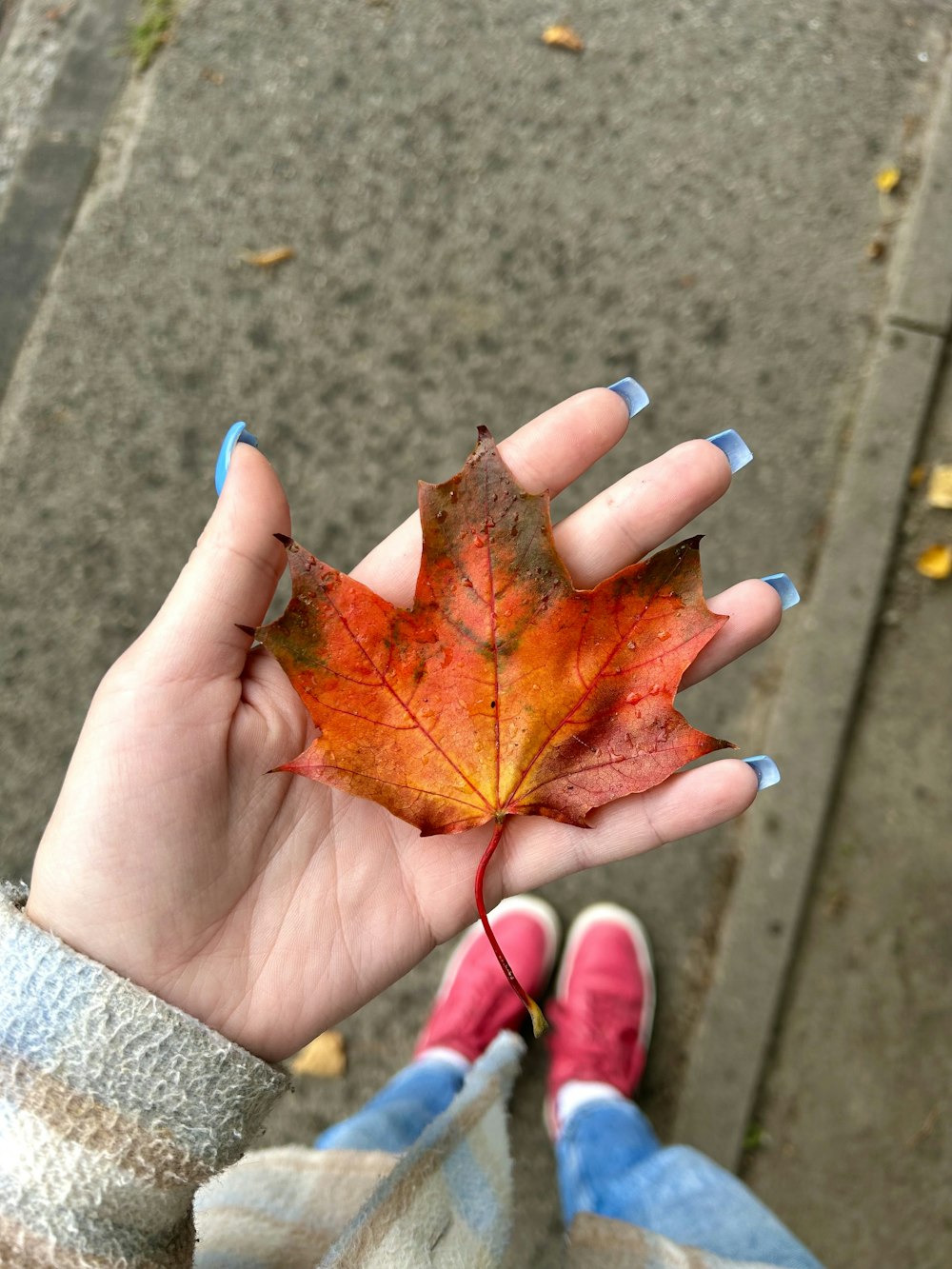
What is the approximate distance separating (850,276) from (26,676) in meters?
2.48

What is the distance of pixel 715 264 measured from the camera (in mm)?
2463

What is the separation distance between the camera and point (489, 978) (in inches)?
88.0

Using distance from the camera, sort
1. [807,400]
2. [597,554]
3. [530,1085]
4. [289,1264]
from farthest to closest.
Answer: [807,400], [530,1085], [597,554], [289,1264]

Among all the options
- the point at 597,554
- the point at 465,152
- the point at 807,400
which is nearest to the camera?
→ the point at 597,554

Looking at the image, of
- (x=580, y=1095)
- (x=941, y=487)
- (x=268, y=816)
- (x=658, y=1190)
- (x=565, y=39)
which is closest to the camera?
(x=268, y=816)

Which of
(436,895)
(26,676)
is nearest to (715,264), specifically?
(436,895)

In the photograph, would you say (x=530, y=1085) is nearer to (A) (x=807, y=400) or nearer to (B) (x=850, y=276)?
(A) (x=807, y=400)

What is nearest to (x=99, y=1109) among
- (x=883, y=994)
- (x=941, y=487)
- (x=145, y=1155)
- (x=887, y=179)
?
(x=145, y=1155)

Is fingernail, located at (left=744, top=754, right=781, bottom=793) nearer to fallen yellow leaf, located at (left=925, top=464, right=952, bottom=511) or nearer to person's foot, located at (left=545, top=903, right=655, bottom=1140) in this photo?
person's foot, located at (left=545, top=903, right=655, bottom=1140)

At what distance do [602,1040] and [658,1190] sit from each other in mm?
392

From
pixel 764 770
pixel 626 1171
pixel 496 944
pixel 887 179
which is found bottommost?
pixel 626 1171

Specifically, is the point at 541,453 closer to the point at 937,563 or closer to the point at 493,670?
the point at 493,670

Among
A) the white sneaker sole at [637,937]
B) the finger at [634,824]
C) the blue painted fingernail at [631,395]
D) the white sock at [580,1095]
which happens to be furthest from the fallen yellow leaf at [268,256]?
the white sock at [580,1095]

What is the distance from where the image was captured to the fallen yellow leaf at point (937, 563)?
2.27 metres
